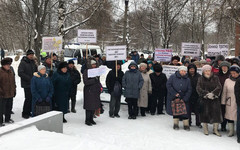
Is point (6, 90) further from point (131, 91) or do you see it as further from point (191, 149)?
point (191, 149)

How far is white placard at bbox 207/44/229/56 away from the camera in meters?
10.9

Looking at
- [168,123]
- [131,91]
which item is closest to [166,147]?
[168,123]

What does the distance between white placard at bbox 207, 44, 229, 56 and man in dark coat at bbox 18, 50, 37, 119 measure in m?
7.45

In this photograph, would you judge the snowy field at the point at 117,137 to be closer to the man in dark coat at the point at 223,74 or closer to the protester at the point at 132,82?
the man in dark coat at the point at 223,74

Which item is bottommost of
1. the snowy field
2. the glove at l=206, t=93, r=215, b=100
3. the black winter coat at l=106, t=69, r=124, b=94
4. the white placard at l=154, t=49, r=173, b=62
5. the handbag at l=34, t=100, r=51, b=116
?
the snowy field

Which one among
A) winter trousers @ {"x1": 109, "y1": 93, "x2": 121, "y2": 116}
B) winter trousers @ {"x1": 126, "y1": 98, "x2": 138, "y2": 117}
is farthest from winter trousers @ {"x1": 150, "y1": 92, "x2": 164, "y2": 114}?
winter trousers @ {"x1": 109, "y1": 93, "x2": 121, "y2": 116}

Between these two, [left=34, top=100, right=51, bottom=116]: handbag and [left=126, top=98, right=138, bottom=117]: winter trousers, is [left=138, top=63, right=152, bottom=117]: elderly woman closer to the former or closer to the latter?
[left=126, top=98, right=138, bottom=117]: winter trousers

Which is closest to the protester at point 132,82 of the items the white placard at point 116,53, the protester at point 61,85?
the white placard at point 116,53

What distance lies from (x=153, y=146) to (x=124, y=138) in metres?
0.76

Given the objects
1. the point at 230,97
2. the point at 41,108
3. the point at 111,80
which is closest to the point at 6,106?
the point at 41,108

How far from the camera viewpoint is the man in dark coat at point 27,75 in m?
7.02

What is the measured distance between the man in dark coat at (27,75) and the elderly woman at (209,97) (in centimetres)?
453

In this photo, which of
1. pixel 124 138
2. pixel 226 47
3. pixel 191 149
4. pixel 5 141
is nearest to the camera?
pixel 5 141

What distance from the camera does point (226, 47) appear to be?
1087cm
